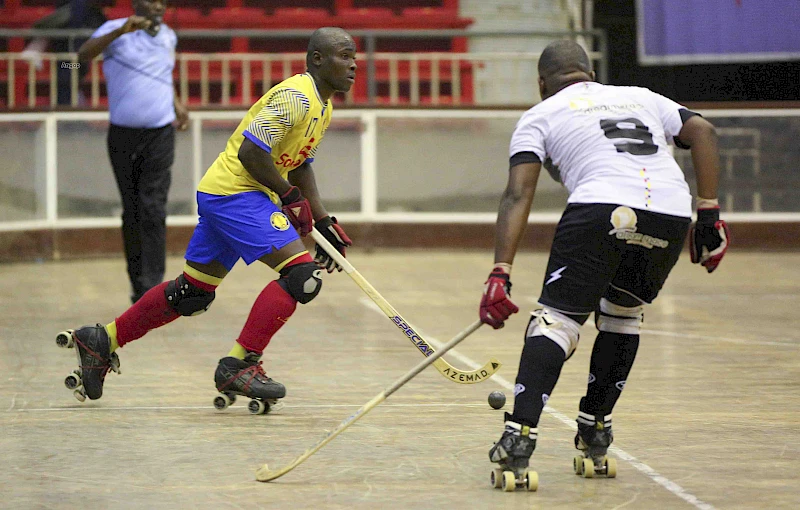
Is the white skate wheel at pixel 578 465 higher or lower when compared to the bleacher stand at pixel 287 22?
lower

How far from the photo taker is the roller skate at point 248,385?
579 centimetres

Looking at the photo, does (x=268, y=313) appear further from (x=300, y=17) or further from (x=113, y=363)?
(x=300, y=17)

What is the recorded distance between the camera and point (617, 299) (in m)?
4.70

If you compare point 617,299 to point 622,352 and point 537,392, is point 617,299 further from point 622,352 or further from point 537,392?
point 537,392

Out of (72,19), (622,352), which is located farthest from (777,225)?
(622,352)

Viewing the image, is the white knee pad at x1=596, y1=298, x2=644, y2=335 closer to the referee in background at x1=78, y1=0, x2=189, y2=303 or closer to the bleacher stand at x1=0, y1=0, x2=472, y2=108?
the referee in background at x1=78, y1=0, x2=189, y2=303

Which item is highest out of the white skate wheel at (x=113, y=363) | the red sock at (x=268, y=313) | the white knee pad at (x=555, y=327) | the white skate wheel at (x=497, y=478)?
the white knee pad at (x=555, y=327)

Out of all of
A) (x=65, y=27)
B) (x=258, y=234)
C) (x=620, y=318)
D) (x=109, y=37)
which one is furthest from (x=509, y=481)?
(x=65, y=27)

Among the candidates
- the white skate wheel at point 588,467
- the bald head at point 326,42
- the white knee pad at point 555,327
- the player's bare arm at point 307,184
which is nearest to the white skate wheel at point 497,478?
the white skate wheel at point 588,467

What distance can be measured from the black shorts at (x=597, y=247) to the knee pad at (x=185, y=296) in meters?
2.03

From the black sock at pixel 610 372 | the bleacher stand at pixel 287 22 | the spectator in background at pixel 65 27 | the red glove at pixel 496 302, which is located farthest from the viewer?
the bleacher stand at pixel 287 22

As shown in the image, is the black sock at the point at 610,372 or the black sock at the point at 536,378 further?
the black sock at the point at 610,372

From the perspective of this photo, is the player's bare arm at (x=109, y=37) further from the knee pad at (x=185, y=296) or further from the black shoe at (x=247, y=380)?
the black shoe at (x=247, y=380)

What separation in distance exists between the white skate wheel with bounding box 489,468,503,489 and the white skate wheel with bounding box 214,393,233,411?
176cm
